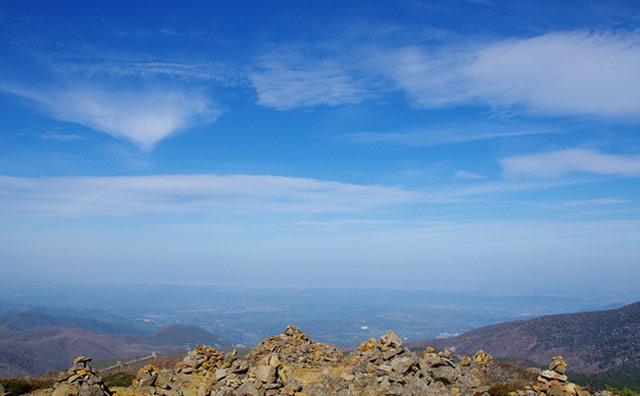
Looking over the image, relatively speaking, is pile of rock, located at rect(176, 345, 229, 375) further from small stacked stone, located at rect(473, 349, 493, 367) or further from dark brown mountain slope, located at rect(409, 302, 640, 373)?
dark brown mountain slope, located at rect(409, 302, 640, 373)

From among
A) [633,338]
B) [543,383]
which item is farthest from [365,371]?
[633,338]

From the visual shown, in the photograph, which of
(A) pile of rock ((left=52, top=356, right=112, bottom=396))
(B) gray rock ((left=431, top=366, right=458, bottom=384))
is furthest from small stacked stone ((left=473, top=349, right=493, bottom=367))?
(A) pile of rock ((left=52, top=356, right=112, bottom=396))

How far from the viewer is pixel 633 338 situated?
101 m

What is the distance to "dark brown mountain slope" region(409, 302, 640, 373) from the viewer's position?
95.1 metres

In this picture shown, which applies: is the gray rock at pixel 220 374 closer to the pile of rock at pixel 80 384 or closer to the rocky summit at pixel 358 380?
the rocky summit at pixel 358 380

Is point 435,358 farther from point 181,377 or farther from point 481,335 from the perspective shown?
point 481,335

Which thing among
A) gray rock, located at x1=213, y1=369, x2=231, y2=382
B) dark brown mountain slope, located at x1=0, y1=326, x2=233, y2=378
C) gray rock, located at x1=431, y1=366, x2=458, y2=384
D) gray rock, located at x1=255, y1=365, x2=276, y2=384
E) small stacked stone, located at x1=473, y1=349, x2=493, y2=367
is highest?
gray rock, located at x1=255, y1=365, x2=276, y2=384

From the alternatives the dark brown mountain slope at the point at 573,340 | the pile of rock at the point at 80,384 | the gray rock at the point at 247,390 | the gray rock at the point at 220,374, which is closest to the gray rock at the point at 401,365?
the gray rock at the point at 247,390

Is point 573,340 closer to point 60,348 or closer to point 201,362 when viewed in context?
point 201,362

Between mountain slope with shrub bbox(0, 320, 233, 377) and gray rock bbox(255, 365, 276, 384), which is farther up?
gray rock bbox(255, 365, 276, 384)

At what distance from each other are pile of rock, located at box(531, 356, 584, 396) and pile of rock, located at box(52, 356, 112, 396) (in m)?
16.8

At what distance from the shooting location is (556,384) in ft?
41.1

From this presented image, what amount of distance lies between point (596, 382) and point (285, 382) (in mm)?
63098

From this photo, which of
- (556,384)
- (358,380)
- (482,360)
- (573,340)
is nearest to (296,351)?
(358,380)
